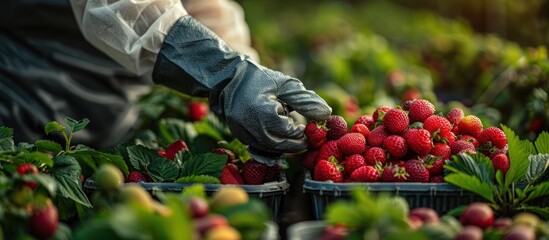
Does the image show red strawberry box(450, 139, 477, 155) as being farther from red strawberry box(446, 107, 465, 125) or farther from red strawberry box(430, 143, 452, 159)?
red strawberry box(446, 107, 465, 125)

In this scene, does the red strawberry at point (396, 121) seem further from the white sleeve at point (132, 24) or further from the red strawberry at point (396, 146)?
the white sleeve at point (132, 24)

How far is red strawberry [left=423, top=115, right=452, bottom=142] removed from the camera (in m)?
2.29

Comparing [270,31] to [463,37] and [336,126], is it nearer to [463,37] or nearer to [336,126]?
[463,37]

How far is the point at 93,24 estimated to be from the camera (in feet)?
8.39

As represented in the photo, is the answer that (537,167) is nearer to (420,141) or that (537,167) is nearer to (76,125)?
(420,141)

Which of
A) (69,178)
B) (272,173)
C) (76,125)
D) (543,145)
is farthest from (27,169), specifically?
(543,145)

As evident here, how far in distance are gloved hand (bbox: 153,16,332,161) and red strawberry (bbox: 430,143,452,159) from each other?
0.35 m

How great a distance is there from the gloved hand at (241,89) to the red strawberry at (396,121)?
19 cm

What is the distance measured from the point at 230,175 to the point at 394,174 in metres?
0.48

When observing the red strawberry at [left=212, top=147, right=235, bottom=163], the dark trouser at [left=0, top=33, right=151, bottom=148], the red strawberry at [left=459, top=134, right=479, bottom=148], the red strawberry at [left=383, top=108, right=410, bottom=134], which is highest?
the red strawberry at [left=459, top=134, right=479, bottom=148]

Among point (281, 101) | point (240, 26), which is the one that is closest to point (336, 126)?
point (281, 101)

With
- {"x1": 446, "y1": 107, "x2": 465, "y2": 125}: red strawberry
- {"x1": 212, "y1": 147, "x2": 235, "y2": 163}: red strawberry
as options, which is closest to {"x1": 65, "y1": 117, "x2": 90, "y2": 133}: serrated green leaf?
{"x1": 212, "y1": 147, "x2": 235, "y2": 163}: red strawberry

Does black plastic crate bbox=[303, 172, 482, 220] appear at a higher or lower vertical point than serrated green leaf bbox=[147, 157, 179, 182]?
higher

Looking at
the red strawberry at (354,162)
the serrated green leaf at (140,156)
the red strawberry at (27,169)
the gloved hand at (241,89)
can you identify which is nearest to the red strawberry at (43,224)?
the red strawberry at (27,169)
